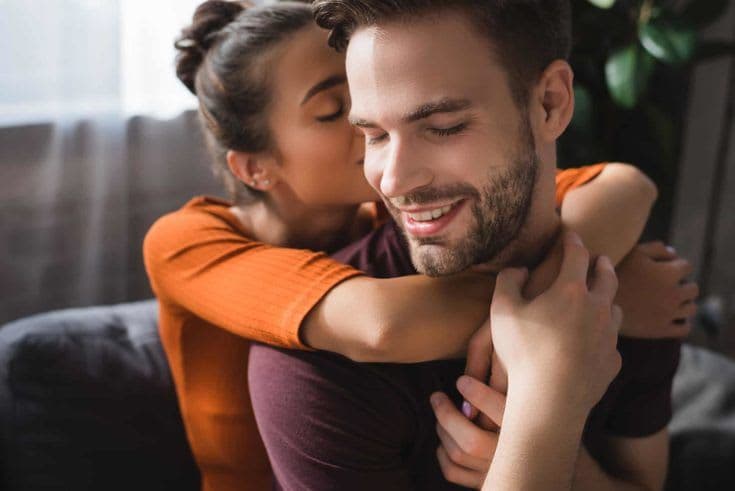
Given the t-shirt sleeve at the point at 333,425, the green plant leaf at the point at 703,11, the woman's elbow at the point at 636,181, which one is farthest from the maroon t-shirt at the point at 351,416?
the green plant leaf at the point at 703,11

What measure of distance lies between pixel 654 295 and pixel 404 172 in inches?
19.1

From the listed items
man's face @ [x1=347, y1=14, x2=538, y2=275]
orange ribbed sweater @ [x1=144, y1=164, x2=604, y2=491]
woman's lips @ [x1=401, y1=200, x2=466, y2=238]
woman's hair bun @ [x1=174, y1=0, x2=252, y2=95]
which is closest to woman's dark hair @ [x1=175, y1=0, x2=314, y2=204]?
woman's hair bun @ [x1=174, y1=0, x2=252, y2=95]

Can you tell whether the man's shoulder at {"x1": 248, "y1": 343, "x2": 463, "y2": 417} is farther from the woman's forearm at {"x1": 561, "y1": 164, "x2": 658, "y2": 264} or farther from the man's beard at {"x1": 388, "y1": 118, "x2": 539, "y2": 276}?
the woman's forearm at {"x1": 561, "y1": 164, "x2": 658, "y2": 264}

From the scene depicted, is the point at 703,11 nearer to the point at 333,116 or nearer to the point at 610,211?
Answer: the point at 610,211

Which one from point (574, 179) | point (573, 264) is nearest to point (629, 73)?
point (574, 179)

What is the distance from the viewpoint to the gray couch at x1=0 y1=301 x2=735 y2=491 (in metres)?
1.37

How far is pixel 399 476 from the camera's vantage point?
→ 3.34 ft

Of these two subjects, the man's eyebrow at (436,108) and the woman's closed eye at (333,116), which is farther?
the woman's closed eye at (333,116)

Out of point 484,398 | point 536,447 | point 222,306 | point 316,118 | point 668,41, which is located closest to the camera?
point 536,447

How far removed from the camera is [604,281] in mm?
1000

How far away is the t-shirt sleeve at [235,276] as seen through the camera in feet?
3.31

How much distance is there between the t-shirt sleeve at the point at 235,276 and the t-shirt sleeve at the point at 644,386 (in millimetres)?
437

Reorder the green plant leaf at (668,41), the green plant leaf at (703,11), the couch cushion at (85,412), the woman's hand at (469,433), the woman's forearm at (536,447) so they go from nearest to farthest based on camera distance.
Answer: the woman's forearm at (536,447) → the woman's hand at (469,433) → the couch cushion at (85,412) → the green plant leaf at (668,41) → the green plant leaf at (703,11)

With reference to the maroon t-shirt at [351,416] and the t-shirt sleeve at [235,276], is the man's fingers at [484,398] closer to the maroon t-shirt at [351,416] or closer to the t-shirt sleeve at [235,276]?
the maroon t-shirt at [351,416]
